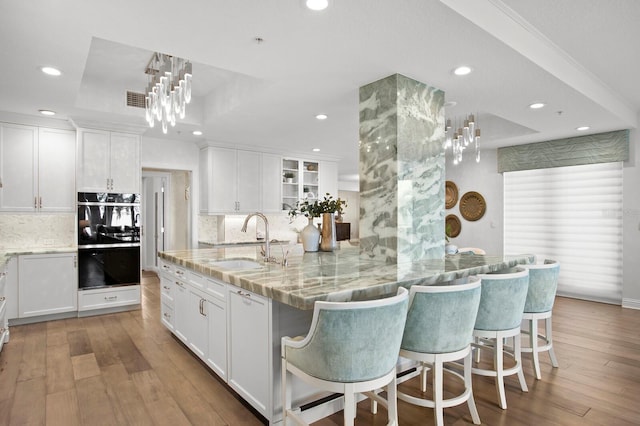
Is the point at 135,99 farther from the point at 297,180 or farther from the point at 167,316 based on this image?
the point at 297,180

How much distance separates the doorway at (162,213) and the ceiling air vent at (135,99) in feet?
7.81

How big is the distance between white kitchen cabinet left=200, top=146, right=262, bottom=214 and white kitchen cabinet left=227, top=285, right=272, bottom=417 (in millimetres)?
3764

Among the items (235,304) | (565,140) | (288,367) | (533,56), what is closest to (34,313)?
(235,304)

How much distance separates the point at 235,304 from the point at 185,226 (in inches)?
191

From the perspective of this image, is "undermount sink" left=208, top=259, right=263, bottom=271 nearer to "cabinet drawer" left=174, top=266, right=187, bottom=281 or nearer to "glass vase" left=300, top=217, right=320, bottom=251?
"cabinet drawer" left=174, top=266, right=187, bottom=281

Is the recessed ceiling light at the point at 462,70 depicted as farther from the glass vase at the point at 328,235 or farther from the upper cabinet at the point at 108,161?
the upper cabinet at the point at 108,161

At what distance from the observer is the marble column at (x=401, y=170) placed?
3156mm

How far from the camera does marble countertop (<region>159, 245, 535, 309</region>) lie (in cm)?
203

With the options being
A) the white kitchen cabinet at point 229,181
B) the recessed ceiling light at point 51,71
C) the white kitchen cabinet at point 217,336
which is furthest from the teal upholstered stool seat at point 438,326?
the white kitchen cabinet at point 229,181

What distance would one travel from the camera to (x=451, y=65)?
2.94 metres

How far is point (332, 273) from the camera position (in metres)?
2.54

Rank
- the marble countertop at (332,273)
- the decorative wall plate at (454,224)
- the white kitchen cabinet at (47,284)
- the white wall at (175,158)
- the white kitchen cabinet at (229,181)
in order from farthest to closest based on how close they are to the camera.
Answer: the decorative wall plate at (454,224)
the white kitchen cabinet at (229,181)
the white wall at (175,158)
the white kitchen cabinet at (47,284)
the marble countertop at (332,273)

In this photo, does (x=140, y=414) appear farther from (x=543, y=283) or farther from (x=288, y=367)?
(x=543, y=283)

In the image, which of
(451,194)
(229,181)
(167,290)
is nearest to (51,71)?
(167,290)
